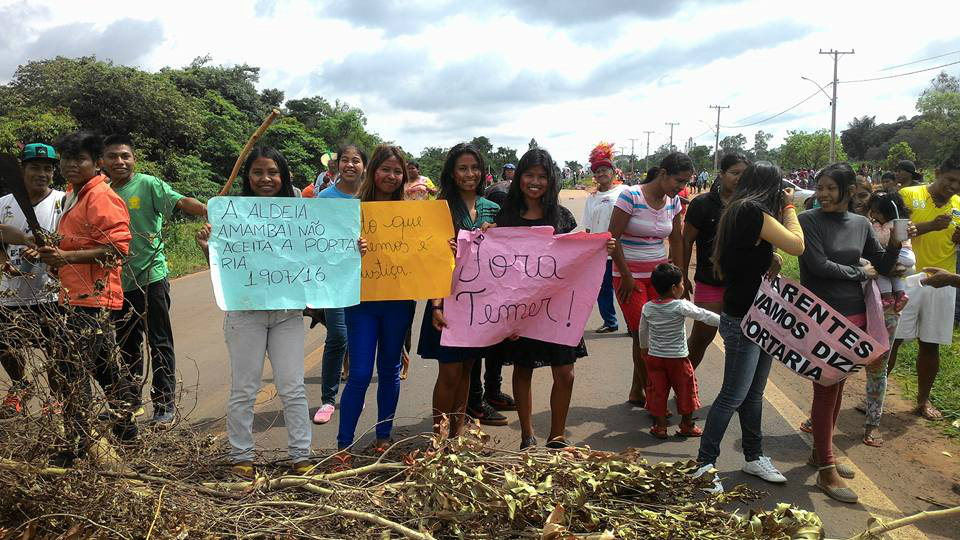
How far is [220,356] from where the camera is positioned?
6.90m

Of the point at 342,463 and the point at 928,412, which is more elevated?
the point at 342,463

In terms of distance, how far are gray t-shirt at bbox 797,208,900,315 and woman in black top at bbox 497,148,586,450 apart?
143 centimetres

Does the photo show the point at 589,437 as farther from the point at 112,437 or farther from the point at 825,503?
the point at 112,437

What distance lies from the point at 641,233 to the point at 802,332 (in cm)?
175

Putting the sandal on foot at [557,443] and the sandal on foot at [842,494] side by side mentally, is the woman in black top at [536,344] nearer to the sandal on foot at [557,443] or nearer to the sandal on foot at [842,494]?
the sandal on foot at [557,443]

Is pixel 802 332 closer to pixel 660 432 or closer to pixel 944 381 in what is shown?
pixel 660 432

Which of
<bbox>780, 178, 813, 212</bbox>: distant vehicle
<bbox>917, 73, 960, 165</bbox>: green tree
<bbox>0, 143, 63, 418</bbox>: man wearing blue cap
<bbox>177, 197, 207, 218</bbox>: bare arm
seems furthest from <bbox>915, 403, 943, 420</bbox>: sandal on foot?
<bbox>917, 73, 960, 165</bbox>: green tree

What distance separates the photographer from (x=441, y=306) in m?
4.05

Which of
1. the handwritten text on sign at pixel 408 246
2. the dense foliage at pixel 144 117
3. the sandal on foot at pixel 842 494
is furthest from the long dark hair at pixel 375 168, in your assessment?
the dense foliage at pixel 144 117

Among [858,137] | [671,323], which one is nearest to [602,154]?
[671,323]

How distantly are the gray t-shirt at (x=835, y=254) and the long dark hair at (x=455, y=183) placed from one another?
6.53 feet

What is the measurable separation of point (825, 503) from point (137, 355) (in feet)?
13.2

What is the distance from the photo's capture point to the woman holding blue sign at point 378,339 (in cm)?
392

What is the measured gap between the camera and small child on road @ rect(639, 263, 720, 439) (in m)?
4.55
